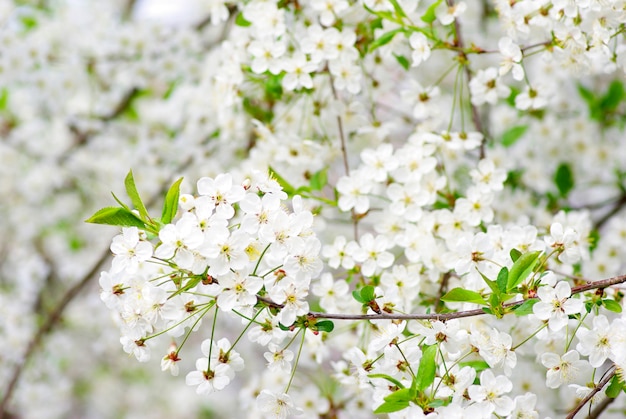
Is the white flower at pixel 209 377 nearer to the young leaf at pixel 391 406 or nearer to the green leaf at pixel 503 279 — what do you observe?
the young leaf at pixel 391 406

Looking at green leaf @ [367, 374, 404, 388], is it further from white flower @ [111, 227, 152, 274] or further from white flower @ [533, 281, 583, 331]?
white flower @ [111, 227, 152, 274]

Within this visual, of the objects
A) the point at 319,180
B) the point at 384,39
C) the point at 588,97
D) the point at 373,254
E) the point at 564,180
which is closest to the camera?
the point at 373,254

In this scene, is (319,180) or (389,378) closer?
(389,378)

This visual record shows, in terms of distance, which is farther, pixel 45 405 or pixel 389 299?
pixel 45 405

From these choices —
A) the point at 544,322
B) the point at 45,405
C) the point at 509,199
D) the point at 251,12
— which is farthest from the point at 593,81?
the point at 45,405

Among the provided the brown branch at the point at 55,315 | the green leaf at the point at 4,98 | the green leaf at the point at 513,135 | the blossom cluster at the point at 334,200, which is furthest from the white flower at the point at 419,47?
the green leaf at the point at 4,98

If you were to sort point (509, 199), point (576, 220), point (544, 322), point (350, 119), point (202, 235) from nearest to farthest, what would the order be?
point (202, 235), point (544, 322), point (576, 220), point (350, 119), point (509, 199)

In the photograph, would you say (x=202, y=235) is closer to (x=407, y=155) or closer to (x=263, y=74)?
(x=407, y=155)

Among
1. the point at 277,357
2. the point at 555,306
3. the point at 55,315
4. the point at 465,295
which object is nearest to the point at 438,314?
the point at 465,295

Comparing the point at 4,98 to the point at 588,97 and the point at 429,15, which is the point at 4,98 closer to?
the point at 429,15
